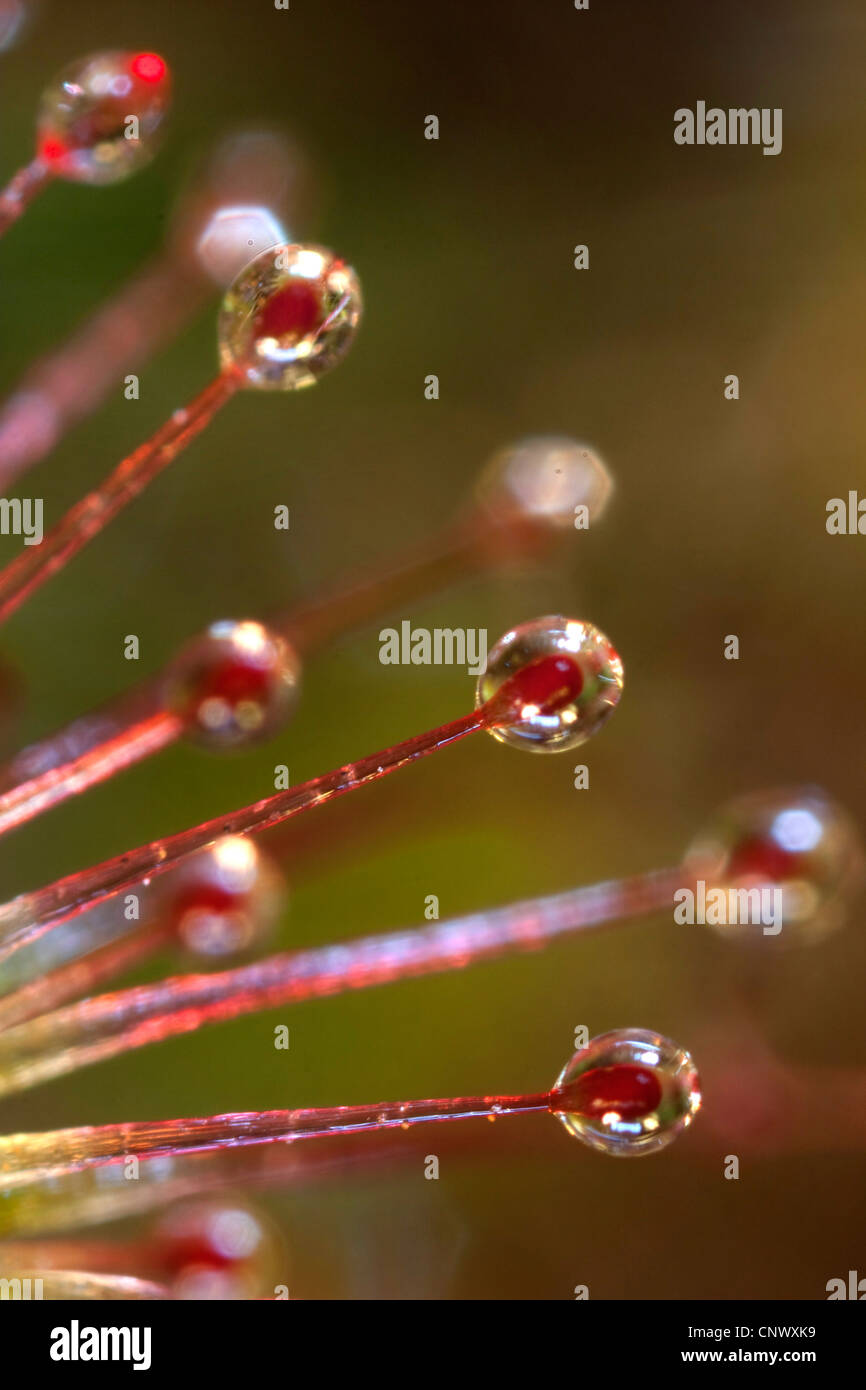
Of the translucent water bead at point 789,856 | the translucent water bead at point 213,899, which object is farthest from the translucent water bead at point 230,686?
the translucent water bead at point 789,856

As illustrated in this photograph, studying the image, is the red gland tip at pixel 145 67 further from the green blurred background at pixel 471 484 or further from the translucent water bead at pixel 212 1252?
the translucent water bead at pixel 212 1252

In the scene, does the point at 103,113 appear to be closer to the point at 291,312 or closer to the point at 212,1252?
the point at 291,312

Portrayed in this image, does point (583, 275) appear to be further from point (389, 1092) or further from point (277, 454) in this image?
point (389, 1092)

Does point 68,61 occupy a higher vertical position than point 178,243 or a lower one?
higher

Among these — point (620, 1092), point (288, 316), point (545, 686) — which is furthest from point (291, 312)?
point (620, 1092)

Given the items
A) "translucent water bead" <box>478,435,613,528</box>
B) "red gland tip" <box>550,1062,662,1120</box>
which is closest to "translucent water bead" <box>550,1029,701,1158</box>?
"red gland tip" <box>550,1062,662,1120</box>

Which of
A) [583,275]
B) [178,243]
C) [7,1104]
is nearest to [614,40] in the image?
[583,275]
